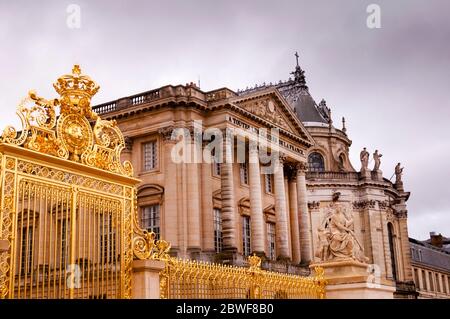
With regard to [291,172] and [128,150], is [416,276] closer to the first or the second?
[291,172]

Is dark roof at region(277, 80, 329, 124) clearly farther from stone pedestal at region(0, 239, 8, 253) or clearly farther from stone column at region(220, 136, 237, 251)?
stone pedestal at region(0, 239, 8, 253)

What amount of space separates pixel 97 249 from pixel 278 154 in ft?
91.1

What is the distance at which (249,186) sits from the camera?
3712 cm

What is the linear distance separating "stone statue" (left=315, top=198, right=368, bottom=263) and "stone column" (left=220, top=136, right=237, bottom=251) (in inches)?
667

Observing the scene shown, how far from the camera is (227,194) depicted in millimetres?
34875

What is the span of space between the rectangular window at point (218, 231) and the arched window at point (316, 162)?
23.4 metres

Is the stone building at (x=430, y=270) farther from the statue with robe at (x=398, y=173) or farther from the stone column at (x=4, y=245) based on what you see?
the stone column at (x=4, y=245)

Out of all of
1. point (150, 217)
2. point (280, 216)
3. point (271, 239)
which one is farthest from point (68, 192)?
point (271, 239)

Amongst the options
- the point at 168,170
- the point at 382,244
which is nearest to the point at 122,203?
the point at 168,170

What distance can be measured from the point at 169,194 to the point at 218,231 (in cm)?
384

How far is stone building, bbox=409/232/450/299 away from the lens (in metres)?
64.6

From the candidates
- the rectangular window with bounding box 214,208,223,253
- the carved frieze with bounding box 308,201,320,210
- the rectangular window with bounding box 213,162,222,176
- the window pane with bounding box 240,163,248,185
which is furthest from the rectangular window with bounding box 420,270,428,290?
the rectangular window with bounding box 213,162,222,176

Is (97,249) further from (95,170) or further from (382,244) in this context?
(382,244)

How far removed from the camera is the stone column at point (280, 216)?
38.5m
